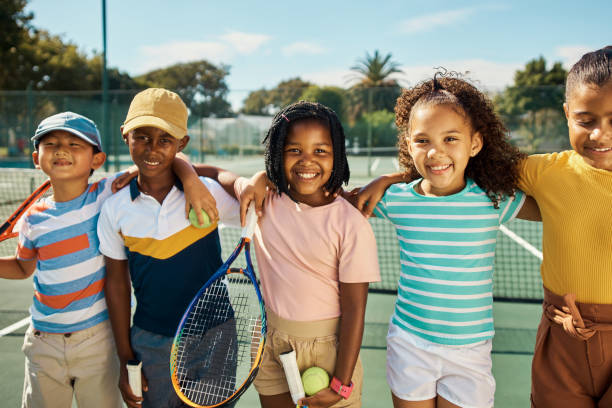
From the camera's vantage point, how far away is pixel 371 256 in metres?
1.39

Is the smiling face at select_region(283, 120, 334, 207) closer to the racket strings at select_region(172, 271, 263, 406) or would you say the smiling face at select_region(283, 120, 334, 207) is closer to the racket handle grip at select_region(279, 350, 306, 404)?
the racket strings at select_region(172, 271, 263, 406)

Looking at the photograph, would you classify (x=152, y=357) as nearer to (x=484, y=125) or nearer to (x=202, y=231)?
(x=202, y=231)

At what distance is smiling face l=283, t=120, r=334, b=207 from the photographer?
56.1 inches

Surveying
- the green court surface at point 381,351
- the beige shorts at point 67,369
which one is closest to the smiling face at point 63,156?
the beige shorts at point 67,369

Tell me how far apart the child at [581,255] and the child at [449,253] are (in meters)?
0.15

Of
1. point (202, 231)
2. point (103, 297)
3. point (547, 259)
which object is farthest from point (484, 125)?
point (103, 297)

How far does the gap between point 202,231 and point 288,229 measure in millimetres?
339

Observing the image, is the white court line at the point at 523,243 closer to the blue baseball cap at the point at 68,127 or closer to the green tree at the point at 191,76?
the blue baseball cap at the point at 68,127

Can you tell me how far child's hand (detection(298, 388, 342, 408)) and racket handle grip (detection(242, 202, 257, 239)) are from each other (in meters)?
0.52

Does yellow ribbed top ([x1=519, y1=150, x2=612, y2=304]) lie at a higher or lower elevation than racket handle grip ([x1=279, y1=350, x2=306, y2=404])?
higher

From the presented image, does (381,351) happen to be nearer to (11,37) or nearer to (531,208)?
(531,208)

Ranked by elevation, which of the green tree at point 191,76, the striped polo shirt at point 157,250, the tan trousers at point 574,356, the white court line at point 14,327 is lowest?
the white court line at point 14,327

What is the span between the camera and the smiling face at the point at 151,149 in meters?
1.55

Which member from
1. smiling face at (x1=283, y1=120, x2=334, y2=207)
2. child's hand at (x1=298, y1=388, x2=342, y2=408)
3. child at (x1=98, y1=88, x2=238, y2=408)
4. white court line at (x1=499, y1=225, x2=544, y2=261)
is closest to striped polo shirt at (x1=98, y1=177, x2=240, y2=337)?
child at (x1=98, y1=88, x2=238, y2=408)
